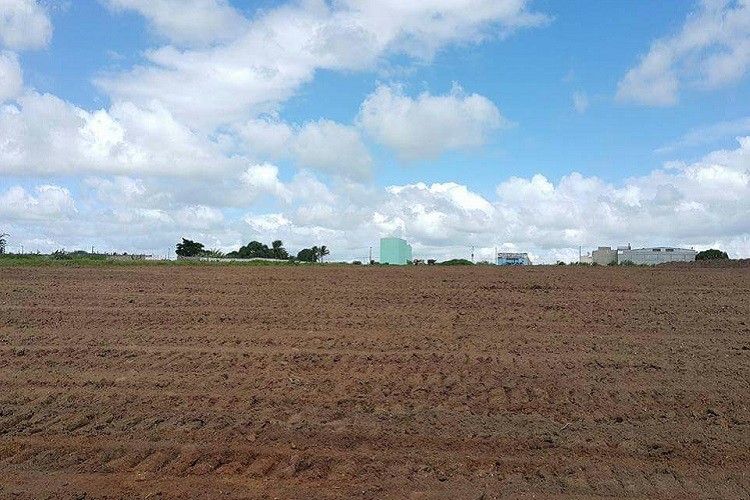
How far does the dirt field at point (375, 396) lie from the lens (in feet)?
21.3

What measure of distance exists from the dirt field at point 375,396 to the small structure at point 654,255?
73.0ft

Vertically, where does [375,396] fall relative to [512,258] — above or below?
below

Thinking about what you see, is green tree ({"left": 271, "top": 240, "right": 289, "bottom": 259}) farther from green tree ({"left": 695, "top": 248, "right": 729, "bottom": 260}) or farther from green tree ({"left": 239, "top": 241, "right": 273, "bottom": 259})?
green tree ({"left": 695, "top": 248, "right": 729, "bottom": 260})

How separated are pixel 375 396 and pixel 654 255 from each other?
114 ft

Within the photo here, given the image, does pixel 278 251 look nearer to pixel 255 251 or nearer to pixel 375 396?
pixel 255 251

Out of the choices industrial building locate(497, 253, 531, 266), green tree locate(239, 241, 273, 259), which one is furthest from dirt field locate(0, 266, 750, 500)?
green tree locate(239, 241, 273, 259)

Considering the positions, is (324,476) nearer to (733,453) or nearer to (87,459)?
(87,459)

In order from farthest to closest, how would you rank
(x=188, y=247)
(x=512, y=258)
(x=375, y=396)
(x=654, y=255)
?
(x=188, y=247) < (x=512, y=258) < (x=654, y=255) < (x=375, y=396)

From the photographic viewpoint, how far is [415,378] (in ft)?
32.8

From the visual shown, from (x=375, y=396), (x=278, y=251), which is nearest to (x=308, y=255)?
(x=278, y=251)

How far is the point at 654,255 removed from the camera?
39719mm

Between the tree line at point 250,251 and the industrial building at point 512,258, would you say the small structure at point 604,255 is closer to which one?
the industrial building at point 512,258

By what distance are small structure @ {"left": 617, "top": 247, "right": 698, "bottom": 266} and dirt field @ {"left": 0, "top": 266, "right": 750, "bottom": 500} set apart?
73.0 feet

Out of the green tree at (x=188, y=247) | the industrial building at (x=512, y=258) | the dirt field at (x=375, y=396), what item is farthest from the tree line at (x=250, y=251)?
the dirt field at (x=375, y=396)
